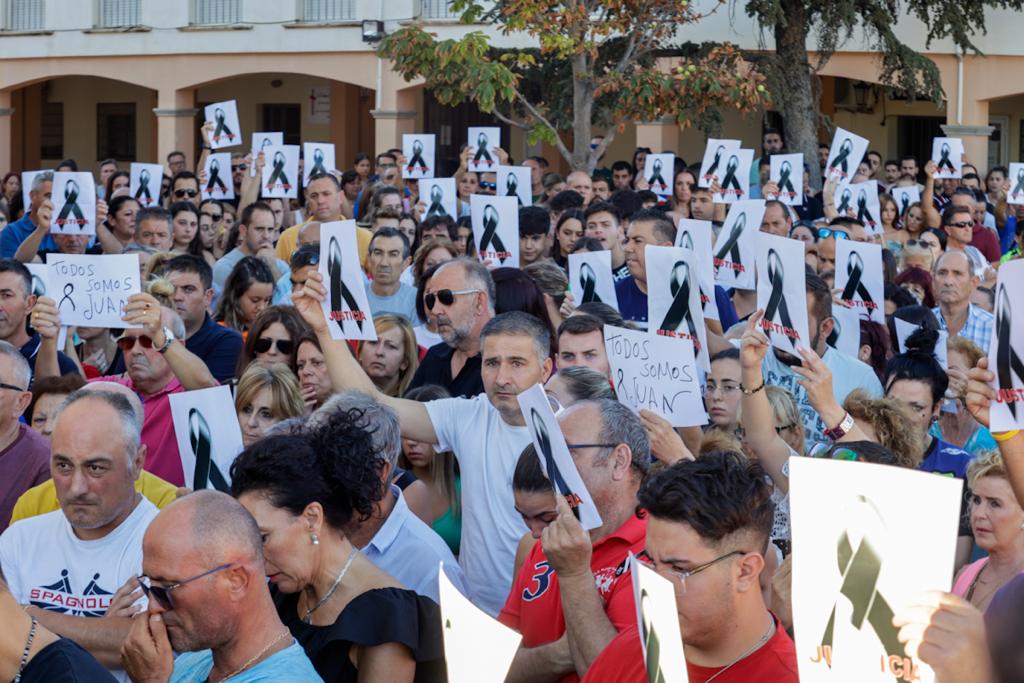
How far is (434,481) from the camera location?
19.5 feet

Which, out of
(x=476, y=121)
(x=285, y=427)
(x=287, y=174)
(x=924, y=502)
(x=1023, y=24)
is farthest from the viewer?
(x=476, y=121)

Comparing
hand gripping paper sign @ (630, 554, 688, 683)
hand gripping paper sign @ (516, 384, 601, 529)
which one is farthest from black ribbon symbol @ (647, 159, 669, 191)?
hand gripping paper sign @ (630, 554, 688, 683)

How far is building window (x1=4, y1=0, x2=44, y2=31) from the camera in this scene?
29891mm

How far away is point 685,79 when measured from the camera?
16.3 m

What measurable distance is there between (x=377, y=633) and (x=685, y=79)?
1311 centimetres

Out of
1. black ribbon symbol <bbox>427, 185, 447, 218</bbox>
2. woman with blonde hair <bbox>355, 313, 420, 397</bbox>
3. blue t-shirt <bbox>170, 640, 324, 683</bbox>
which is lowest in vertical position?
blue t-shirt <bbox>170, 640, 324, 683</bbox>

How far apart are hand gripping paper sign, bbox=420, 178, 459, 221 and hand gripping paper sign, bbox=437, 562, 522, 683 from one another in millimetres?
10565

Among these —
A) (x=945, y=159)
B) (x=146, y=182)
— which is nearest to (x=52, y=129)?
(x=146, y=182)

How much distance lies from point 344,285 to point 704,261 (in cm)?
209

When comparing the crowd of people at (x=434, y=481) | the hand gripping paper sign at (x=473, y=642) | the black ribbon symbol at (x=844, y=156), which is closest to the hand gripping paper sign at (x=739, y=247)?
the crowd of people at (x=434, y=481)

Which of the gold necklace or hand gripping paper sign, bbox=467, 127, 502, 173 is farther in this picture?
hand gripping paper sign, bbox=467, 127, 502, 173

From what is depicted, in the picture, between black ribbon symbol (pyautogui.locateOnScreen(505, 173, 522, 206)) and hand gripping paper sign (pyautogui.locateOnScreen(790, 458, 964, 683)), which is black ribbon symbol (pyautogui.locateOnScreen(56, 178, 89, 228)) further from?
hand gripping paper sign (pyautogui.locateOnScreen(790, 458, 964, 683))

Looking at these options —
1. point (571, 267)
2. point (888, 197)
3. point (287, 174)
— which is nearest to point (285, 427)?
point (571, 267)

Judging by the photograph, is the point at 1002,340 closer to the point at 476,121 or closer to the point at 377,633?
the point at 377,633
